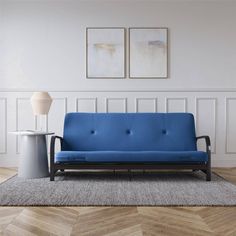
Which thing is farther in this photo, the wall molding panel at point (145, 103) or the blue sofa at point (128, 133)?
the wall molding panel at point (145, 103)

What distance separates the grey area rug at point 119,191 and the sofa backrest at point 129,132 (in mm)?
312

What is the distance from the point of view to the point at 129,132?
141 inches

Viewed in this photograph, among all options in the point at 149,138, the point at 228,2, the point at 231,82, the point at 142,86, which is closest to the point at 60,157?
the point at 149,138

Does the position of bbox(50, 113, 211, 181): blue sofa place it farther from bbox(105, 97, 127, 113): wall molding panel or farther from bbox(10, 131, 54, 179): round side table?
bbox(105, 97, 127, 113): wall molding panel

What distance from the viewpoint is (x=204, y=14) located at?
13.5 feet

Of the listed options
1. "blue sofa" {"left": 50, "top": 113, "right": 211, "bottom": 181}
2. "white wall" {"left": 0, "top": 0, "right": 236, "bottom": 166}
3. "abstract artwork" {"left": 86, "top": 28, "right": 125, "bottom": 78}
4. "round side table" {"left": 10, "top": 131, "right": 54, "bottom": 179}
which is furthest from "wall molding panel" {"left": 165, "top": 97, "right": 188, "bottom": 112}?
"round side table" {"left": 10, "top": 131, "right": 54, "bottom": 179}

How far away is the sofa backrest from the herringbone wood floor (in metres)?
1.36

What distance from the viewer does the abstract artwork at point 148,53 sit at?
13.4 ft

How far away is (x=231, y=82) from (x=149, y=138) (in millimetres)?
1403

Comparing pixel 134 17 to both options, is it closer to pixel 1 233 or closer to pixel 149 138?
pixel 149 138

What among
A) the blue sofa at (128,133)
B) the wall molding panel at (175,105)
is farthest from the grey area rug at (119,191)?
the wall molding panel at (175,105)

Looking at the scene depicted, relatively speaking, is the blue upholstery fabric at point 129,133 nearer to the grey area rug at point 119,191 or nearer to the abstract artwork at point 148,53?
the grey area rug at point 119,191

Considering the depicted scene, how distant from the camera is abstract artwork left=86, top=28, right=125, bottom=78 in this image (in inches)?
161

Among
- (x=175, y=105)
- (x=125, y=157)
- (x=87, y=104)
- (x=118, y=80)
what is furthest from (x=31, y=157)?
(x=175, y=105)
